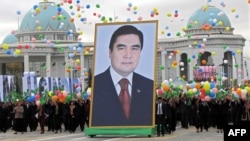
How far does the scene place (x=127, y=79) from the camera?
20734 mm

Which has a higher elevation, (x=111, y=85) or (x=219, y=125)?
(x=111, y=85)

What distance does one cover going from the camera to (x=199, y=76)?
5706cm

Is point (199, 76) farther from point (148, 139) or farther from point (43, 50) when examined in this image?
point (43, 50)

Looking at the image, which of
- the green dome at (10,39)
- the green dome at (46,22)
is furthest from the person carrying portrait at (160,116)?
the green dome at (10,39)

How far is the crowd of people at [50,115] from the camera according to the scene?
25.0 metres

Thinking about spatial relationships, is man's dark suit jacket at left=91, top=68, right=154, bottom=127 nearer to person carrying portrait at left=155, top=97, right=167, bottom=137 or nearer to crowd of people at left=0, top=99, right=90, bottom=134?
person carrying portrait at left=155, top=97, right=167, bottom=137

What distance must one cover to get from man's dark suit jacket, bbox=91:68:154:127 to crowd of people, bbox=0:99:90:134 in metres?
3.95

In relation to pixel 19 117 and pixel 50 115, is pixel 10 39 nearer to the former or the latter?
pixel 50 115

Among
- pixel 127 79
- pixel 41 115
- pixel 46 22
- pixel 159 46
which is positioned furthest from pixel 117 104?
pixel 46 22

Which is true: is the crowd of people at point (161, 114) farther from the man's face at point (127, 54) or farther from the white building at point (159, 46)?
the white building at point (159, 46)

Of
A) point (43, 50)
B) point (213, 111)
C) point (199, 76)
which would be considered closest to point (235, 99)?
point (213, 111)

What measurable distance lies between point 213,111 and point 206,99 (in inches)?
58.3

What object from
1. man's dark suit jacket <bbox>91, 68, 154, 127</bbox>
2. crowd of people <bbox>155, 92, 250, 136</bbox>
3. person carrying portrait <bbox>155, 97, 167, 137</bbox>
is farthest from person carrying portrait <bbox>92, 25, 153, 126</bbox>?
crowd of people <bbox>155, 92, 250, 136</bbox>

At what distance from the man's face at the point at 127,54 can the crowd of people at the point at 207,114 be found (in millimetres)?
1656
